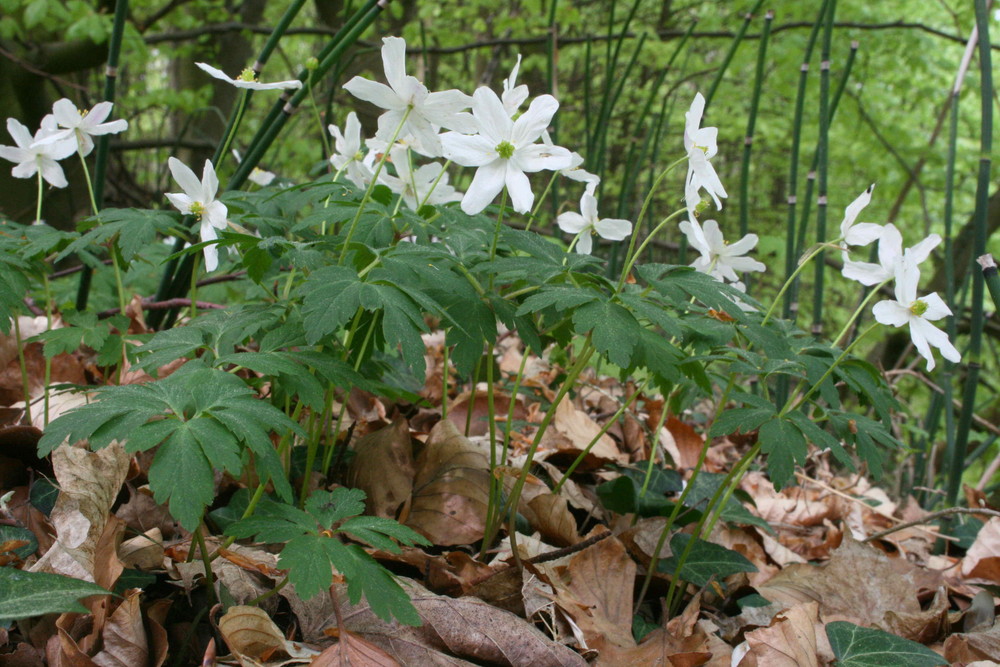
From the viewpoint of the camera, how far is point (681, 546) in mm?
1341

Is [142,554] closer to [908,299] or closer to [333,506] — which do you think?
[333,506]

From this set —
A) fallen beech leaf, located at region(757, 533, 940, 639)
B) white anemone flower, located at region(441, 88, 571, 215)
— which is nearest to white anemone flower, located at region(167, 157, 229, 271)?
white anemone flower, located at region(441, 88, 571, 215)

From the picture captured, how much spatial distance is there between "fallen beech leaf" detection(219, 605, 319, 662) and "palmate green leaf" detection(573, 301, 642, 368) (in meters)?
0.57

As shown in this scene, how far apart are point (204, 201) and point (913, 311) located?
1.18m

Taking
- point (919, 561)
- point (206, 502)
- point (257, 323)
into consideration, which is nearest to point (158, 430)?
point (206, 502)

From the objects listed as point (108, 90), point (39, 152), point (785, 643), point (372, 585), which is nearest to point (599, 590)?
point (785, 643)

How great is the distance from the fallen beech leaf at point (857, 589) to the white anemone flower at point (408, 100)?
41.7 inches

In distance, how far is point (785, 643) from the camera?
3.61ft

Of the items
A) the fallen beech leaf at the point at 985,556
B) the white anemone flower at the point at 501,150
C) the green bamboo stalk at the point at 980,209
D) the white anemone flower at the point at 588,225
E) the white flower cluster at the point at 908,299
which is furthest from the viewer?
the fallen beech leaf at the point at 985,556

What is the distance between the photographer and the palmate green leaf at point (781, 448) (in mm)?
993

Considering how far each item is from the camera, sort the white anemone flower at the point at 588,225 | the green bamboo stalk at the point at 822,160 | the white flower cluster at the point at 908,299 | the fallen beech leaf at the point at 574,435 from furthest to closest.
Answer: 1. the green bamboo stalk at the point at 822,160
2. the fallen beech leaf at the point at 574,435
3. the white anemone flower at the point at 588,225
4. the white flower cluster at the point at 908,299

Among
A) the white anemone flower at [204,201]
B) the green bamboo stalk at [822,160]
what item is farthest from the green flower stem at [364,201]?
the green bamboo stalk at [822,160]

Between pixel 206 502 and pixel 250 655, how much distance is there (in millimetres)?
298

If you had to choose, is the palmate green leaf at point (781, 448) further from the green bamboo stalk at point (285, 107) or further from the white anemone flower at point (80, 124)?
the white anemone flower at point (80, 124)
